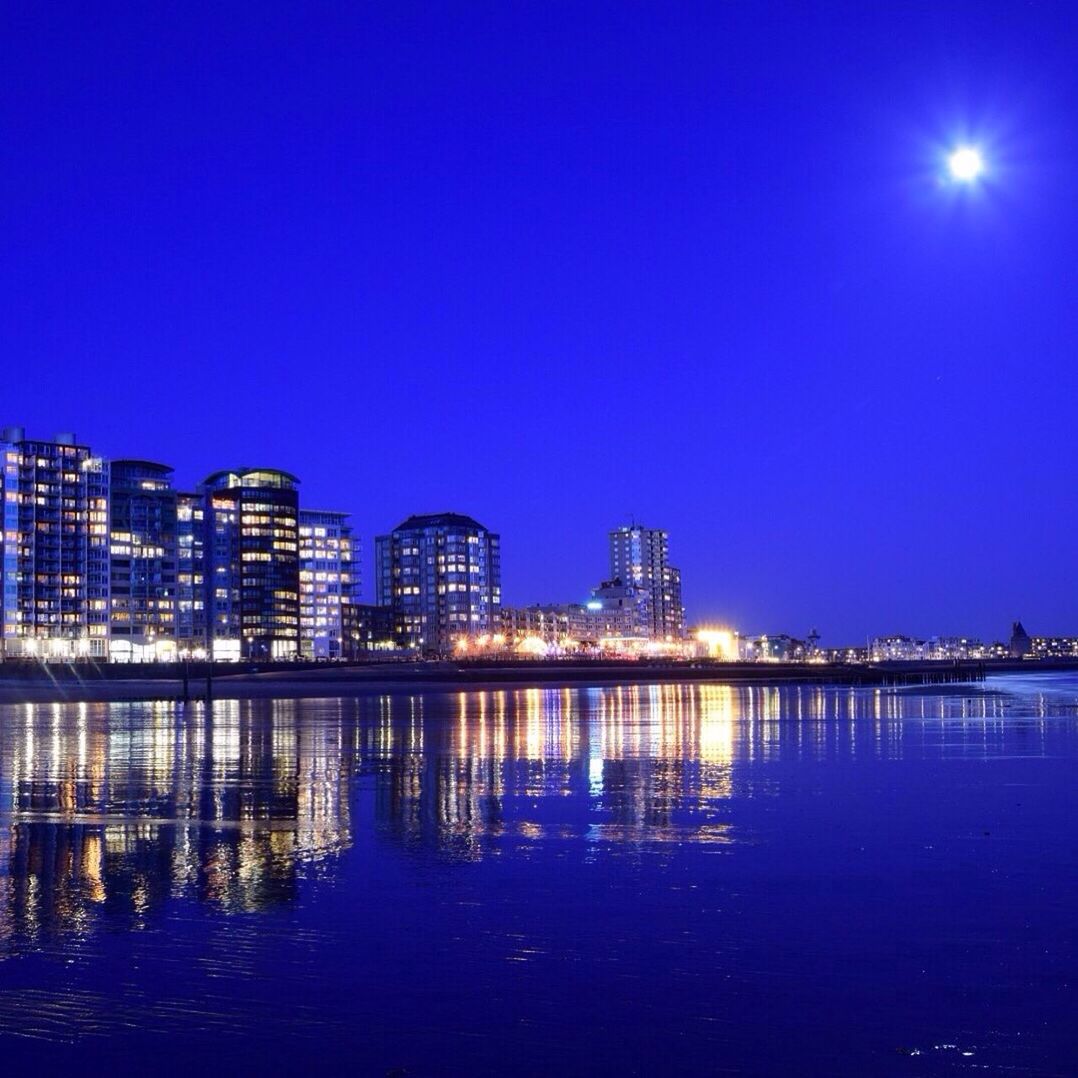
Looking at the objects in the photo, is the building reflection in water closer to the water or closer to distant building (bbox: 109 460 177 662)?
the water

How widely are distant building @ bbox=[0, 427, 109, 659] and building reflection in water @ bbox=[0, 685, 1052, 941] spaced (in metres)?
132

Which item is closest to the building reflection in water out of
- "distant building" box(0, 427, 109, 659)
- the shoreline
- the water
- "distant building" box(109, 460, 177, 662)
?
the water

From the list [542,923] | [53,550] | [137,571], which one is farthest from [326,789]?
[137,571]

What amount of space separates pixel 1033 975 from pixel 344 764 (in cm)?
2313

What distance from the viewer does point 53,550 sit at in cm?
18150

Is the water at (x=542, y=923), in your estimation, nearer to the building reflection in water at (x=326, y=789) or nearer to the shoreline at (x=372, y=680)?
the building reflection in water at (x=326, y=789)

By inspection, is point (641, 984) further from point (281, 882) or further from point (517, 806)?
point (517, 806)

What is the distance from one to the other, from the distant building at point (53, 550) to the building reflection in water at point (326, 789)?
132069 millimetres

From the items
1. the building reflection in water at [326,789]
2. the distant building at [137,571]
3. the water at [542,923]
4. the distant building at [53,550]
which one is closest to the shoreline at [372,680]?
the distant building at [53,550]

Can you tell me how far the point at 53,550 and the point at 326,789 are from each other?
170385mm

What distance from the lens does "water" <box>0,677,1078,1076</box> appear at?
29.7 ft

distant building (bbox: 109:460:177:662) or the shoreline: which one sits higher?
distant building (bbox: 109:460:177:662)

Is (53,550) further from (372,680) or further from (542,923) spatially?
(542,923)

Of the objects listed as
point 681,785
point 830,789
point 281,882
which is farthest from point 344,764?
point 281,882
